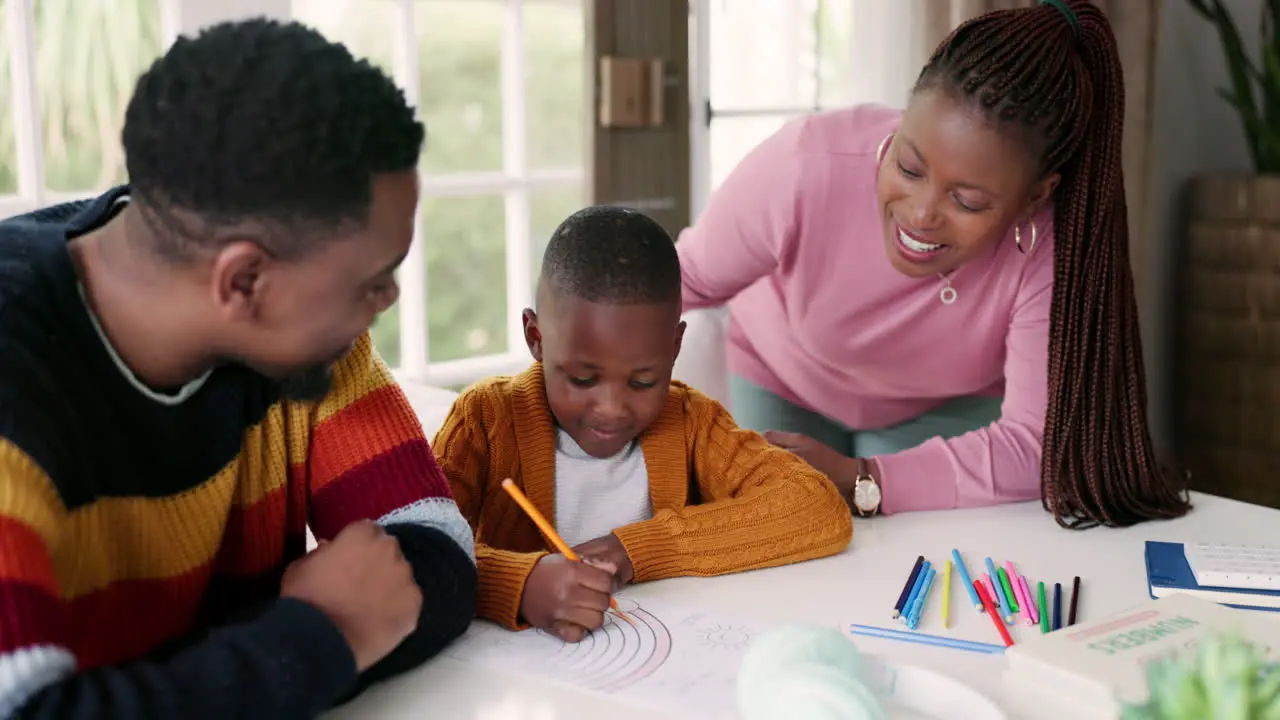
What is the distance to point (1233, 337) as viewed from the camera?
327 centimetres

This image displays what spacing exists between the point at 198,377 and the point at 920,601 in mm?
634

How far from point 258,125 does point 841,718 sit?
0.50 meters


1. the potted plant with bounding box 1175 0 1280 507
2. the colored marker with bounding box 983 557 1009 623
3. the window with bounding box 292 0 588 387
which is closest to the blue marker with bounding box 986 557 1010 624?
the colored marker with bounding box 983 557 1009 623

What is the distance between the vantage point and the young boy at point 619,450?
47.1 inches

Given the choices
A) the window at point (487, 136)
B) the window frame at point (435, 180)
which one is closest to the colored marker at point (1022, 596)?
the window frame at point (435, 180)

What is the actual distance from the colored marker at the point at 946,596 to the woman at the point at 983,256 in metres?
0.23

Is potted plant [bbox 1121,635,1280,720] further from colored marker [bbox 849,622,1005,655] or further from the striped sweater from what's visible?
the striped sweater

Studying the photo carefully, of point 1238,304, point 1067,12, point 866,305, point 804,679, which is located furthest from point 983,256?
point 1238,304

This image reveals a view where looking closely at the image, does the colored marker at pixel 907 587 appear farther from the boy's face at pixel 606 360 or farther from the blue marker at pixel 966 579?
the boy's face at pixel 606 360

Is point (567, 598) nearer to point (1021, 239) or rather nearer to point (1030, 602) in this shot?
point (1030, 602)

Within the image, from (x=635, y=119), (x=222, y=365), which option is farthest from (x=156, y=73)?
(x=635, y=119)

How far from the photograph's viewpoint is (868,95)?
2914 millimetres

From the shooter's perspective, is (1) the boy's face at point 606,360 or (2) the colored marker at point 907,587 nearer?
(2) the colored marker at point 907,587

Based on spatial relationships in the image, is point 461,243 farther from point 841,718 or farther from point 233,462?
point 841,718
